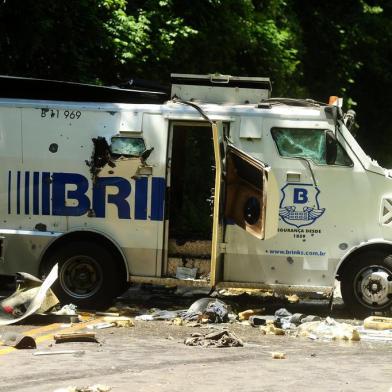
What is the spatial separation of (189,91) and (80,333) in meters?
3.61

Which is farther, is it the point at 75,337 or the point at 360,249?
the point at 360,249

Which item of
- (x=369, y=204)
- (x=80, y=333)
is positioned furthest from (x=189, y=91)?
Answer: (x=80, y=333)

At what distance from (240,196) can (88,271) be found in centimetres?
205

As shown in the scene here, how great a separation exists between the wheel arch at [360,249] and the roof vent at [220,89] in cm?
218

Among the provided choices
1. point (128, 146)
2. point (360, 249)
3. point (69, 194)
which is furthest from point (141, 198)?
point (360, 249)

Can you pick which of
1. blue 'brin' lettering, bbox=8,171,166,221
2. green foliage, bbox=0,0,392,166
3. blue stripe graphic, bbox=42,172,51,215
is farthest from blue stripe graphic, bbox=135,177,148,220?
green foliage, bbox=0,0,392,166

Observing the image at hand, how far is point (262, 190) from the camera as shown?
9.70 metres

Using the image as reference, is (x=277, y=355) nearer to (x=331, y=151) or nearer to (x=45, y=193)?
(x=331, y=151)

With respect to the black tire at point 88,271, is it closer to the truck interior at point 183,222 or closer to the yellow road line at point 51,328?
the yellow road line at point 51,328

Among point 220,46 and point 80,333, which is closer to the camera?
point 80,333

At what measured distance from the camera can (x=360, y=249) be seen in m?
10.0

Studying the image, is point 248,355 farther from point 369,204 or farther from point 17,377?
point 369,204

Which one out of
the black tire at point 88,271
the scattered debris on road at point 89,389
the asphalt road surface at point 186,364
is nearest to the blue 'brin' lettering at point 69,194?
the black tire at point 88,271

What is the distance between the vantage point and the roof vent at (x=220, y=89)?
34.7 ft
